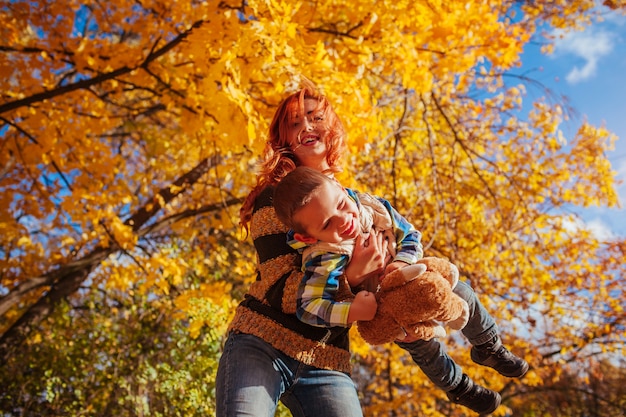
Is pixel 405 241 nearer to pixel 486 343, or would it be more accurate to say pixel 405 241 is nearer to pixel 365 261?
pixel 365 261

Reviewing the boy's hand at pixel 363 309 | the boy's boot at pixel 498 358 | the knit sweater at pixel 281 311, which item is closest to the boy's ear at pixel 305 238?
the knit sweater at pixel 281 311

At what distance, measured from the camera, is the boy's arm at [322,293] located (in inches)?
55.9

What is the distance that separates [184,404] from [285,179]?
182 inches

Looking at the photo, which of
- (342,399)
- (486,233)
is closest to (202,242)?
(486,233)

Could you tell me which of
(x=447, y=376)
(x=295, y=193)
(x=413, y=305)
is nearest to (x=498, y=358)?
(x=447, y=376)

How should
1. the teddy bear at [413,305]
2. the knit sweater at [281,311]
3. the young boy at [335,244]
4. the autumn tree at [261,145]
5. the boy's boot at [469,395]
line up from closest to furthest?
1. the teddy bear at [413,305]
2. the young boy at [335,244]
3. the knit sweater at [281,311]
4. the boy's boot at [469,395]
5. the autumn tree at [261,145]

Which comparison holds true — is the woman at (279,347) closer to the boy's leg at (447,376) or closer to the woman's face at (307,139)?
the woman's face at (307,139)

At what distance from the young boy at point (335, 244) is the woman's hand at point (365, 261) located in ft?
0.05

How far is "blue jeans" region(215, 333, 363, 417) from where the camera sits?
4.71 feet

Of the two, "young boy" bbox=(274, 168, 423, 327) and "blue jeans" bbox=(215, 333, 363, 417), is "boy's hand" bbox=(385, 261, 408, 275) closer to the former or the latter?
"young boy" bbox=(274, 168, 423, 327)

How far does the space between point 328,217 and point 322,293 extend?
214mm

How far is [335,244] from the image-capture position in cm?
150

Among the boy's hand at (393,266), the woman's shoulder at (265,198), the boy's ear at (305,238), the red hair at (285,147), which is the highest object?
the red hair at (285,147)

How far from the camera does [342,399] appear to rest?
5.12 feet
